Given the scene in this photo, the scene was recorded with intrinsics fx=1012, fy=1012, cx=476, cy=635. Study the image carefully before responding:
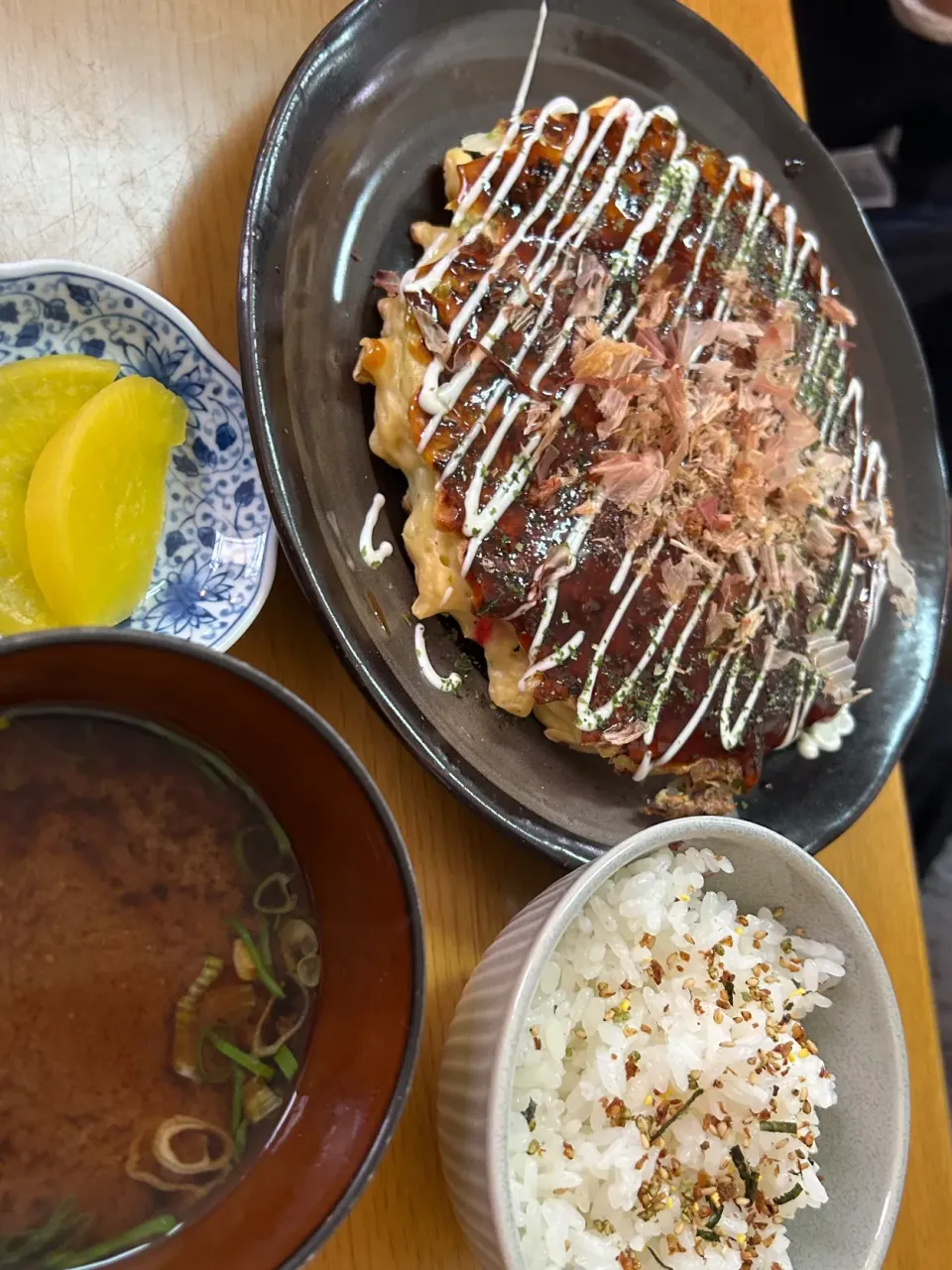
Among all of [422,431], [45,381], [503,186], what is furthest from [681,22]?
[45,381]

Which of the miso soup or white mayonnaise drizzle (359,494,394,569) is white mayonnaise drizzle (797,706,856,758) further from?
the miso soup

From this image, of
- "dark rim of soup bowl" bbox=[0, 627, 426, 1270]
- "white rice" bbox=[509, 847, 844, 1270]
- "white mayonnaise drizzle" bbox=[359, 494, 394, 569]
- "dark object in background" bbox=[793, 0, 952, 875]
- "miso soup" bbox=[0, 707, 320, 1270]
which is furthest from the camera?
"dark object in background" bbox=[793, 0, 952, 875]

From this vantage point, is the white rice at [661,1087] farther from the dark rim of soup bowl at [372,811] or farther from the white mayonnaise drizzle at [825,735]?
the white mayonnaise drizzle at [825,735]

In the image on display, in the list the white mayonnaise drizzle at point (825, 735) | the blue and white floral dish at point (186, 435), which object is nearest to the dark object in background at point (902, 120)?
the white mayonnaise drizzle at point (825, 735)

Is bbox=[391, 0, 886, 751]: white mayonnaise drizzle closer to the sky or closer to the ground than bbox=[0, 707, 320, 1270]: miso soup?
closer to the sky

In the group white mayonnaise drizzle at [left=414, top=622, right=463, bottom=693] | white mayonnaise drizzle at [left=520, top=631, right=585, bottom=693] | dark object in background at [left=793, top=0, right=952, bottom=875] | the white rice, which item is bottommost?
the white rice

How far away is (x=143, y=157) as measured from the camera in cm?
136

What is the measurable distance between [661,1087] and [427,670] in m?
0.57

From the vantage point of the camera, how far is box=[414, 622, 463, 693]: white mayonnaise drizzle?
1320 mm

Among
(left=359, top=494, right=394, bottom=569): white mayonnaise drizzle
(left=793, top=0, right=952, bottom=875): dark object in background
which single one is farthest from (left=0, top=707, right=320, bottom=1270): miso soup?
(left=793, top=0, right=952, bottom=875): dark object in background

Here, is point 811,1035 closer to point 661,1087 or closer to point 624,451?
point 661,1087

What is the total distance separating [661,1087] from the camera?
110cm

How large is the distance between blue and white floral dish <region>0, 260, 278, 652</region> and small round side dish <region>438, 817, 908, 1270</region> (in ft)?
1.68

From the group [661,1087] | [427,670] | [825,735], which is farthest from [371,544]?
[825,735]
